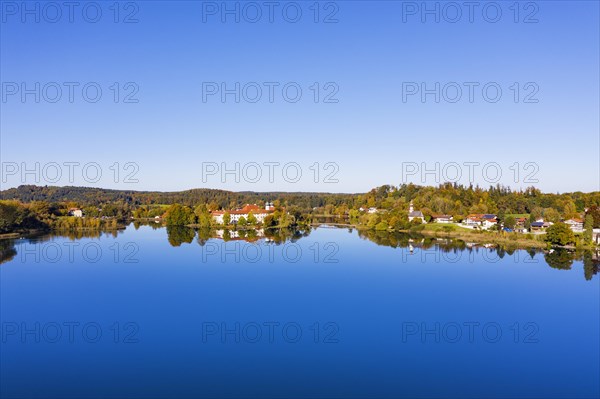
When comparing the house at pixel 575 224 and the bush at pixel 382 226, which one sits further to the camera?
the bush at pixel 382 226

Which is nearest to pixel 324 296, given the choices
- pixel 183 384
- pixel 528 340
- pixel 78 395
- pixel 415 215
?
pixel 528 340

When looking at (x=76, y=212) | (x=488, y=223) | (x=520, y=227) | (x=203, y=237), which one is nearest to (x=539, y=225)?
(x=520, y=227)

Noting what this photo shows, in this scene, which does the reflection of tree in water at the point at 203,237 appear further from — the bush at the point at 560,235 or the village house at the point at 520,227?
the village house at the point at 520,227

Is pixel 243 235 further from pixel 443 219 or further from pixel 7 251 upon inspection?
pixel 443 219

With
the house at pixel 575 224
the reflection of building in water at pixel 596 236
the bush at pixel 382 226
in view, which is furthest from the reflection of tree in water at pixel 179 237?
the house at pixel 575 224

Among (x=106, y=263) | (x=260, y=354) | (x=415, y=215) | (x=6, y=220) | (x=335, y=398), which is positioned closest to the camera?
(x=335, y=398)

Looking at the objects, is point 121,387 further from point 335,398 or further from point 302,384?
point 335,398
